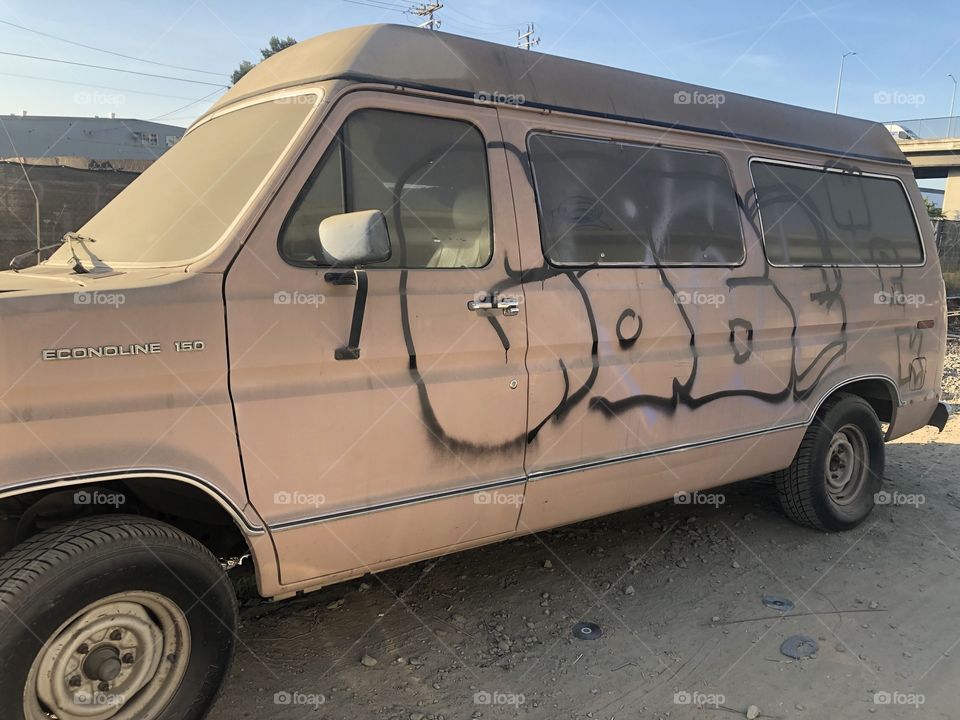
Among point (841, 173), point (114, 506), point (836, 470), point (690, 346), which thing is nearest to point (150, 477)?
point (114, 506)

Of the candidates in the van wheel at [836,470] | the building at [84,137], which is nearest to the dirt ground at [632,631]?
the van wheel at [836,470]

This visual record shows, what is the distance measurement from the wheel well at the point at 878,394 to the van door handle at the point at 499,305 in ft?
9.23

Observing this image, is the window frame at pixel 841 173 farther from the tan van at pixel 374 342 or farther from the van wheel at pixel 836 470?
the van wheel at pixel 836 470

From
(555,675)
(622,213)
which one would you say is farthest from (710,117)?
(555,675)

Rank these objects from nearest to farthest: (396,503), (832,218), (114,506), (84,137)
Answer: (114,506), (396,503), (832,218), (84,137)

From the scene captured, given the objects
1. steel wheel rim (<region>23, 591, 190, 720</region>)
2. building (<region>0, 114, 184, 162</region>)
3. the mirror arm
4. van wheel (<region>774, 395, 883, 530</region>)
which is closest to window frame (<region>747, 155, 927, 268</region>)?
van wheel (<region>774, 395, 883, 530</region>)

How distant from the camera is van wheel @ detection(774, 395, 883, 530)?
14.6 feet

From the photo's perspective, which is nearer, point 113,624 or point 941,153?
point 113,624

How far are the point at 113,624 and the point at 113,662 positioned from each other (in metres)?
0.12

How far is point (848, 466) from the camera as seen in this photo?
477 centimetres

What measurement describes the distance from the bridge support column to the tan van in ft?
136

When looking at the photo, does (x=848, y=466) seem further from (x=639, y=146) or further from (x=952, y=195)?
(x=952, y=195)

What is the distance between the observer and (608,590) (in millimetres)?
3818

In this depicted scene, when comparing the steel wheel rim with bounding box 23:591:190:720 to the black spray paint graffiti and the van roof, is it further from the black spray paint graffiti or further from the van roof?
the van roof
